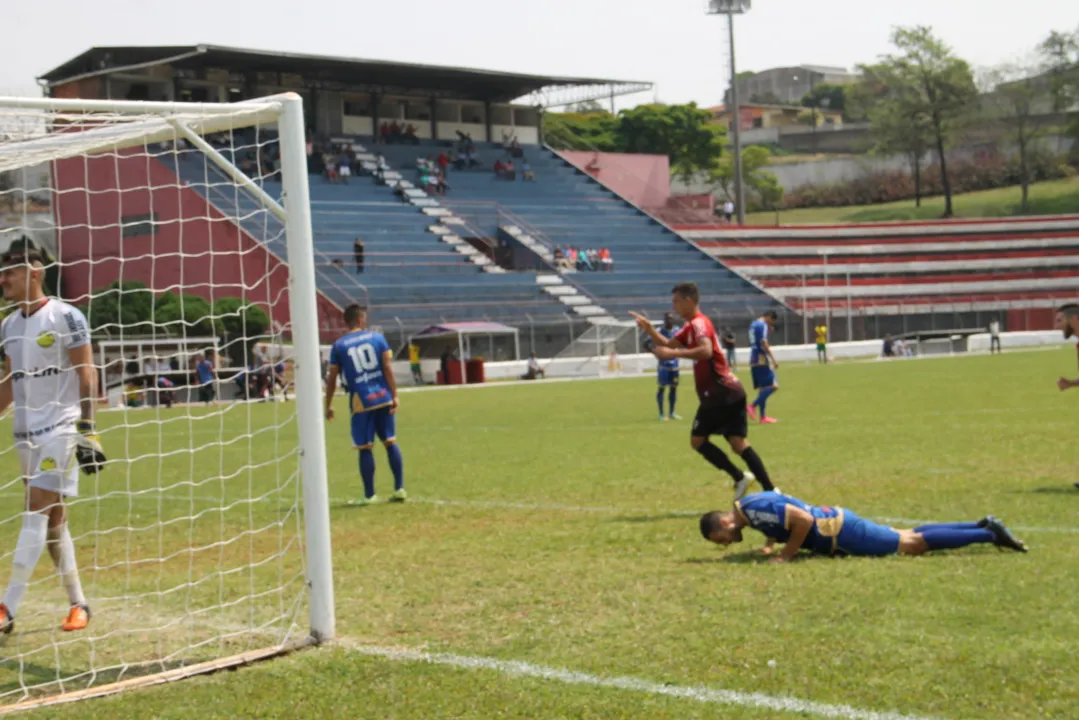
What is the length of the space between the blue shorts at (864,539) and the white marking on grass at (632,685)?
2821 mm

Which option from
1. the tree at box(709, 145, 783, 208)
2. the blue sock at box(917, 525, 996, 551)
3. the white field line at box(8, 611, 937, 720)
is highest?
the tree at box(709, 145, 783, 208)

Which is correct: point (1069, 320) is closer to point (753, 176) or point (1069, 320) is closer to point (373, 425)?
point (373, 425)

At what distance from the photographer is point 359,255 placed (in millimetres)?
50156

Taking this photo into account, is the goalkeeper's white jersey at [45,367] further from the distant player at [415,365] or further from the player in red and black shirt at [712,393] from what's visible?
the distant player at [415,365]

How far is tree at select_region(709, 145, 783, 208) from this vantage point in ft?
335

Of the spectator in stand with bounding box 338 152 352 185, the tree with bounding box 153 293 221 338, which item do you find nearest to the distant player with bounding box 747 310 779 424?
the tree with bounding box 153 293 221 338

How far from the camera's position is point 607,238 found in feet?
204

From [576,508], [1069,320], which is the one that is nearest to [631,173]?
[1069,320]

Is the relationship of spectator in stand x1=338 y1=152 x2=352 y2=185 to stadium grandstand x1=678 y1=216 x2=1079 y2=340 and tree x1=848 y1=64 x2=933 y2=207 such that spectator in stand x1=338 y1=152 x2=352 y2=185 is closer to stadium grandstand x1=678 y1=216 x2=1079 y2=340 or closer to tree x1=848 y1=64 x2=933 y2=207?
stadium grandstand x1=678 y1=216 x2=1079 y2=340

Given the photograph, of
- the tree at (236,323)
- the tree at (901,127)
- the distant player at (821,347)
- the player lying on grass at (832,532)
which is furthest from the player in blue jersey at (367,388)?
the tree at (901,127)

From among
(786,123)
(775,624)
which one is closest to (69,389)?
(775,624)

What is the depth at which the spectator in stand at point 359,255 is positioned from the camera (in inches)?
1957

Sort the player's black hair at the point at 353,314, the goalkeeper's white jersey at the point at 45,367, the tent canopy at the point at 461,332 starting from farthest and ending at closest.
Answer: the tent canopy at the point at 461,332 < the player's black hair at the point at 353,314 < the goalkeeper's white jersey at the point at 45,367

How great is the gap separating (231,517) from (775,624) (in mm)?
6604
